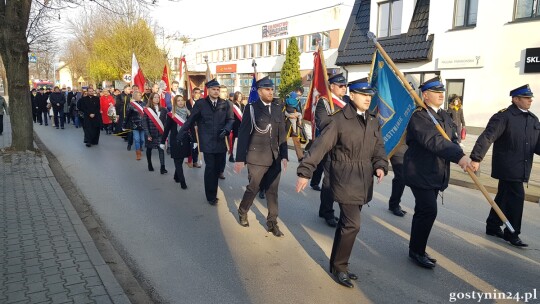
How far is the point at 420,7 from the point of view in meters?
19.0

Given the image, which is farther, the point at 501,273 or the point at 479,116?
the point at 479,116

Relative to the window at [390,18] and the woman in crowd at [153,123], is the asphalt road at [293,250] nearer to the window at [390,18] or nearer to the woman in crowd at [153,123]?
the woman in crowd at [153,123]

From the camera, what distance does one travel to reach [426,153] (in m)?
4.40

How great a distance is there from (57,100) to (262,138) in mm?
16569

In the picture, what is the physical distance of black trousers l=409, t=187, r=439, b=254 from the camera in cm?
437

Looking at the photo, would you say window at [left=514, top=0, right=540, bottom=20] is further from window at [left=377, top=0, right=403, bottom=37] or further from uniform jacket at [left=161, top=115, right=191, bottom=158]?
uniform jacket at [left=161, top=115, right=191, bottom=158]

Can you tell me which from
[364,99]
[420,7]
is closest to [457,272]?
[364,99]

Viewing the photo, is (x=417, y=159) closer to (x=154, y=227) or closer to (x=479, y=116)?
(x=154, y=227)

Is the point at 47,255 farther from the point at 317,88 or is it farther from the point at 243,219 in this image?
the point at 317,88

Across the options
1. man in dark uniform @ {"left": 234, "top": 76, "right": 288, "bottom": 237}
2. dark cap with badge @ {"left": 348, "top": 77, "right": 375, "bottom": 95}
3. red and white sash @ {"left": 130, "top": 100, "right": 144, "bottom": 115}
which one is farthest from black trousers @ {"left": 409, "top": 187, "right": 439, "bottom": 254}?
red and white sash @ {"left": 130, "top": 100, "right": 144, "bottom": 115}

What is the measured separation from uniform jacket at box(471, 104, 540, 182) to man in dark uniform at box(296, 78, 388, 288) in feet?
5.93

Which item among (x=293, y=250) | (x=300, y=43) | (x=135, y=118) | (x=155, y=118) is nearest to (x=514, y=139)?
(x=293, y=250)

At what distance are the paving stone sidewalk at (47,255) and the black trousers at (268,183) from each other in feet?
6.63

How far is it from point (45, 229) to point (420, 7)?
18.4 meters
